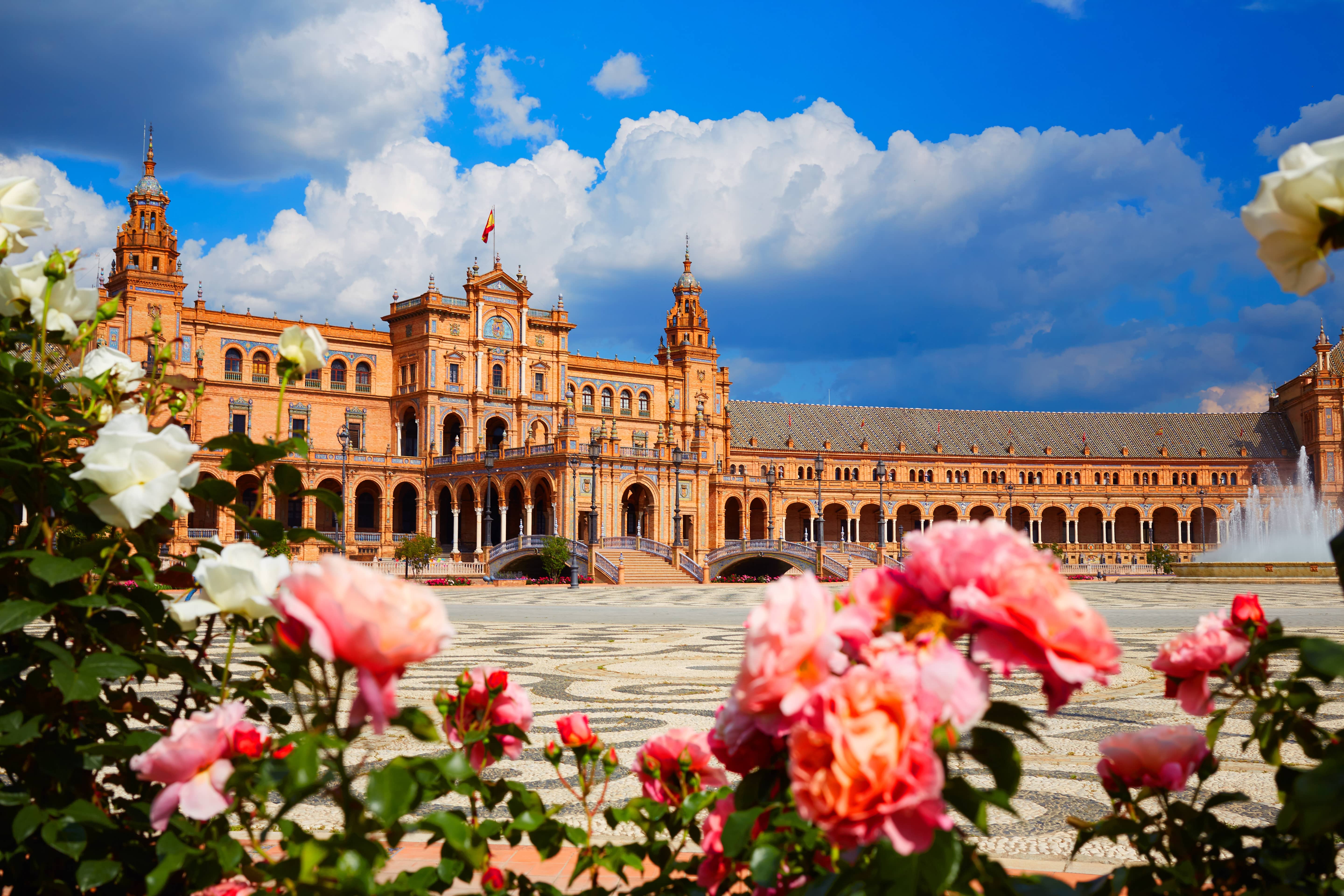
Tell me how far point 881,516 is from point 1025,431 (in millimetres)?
43767

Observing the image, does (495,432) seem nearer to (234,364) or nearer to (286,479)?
(234,364)

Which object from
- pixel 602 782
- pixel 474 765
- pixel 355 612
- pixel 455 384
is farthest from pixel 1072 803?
pixel 455 384

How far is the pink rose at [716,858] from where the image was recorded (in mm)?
2016

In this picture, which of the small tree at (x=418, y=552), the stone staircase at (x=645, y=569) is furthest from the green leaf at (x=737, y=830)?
the small tree at (x=418, y=552)

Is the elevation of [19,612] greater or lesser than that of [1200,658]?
greater

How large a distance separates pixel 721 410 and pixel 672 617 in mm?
50157

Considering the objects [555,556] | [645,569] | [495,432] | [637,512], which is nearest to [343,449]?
[495,432]

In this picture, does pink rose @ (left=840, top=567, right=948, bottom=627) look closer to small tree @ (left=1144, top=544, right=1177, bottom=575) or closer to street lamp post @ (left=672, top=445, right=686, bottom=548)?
street lamp post @ (left=672, top=445, right=686, bottom=548)

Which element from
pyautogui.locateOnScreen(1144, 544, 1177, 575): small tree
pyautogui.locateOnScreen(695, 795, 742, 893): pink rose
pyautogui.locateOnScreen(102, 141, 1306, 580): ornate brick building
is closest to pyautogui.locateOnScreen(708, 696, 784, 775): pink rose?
pyautogui.locateOnScreen(695, 795, 742, 893): pink rose

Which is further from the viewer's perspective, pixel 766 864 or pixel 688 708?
pixel 688 708

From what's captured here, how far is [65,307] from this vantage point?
2.76 m

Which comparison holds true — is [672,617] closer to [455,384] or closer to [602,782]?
[602,782]

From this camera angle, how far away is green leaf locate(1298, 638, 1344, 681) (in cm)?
138

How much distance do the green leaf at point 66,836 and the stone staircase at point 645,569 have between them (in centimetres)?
4020
